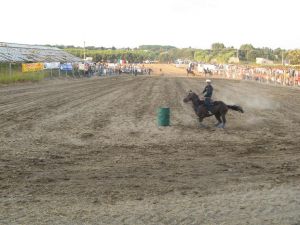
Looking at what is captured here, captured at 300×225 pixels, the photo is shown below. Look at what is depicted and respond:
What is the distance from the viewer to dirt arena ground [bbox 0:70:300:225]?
8.38 meters

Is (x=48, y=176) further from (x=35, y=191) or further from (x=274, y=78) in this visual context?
(x=274, y=78)

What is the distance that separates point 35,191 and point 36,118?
1152cm

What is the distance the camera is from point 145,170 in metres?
11.6

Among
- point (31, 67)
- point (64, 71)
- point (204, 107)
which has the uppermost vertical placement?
point (31, 67)

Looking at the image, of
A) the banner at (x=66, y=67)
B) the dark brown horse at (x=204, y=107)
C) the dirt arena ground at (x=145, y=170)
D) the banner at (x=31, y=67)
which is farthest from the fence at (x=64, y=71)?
the dark brown horse at (x=204, y=107)

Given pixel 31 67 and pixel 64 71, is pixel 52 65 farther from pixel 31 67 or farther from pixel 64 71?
pixel 31 67

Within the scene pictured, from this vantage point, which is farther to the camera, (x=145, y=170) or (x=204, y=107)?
(x=204, y=107)

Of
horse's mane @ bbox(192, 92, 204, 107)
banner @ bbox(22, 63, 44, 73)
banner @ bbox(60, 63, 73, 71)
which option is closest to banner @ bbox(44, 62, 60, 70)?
banner @ bbox(22, 63, 44, 73)

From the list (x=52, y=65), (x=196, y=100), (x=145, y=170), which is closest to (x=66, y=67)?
(x=52, y=65)

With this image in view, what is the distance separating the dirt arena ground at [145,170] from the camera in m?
8.38

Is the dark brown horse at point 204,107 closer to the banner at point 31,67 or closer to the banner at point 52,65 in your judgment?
the banner at point 31,67

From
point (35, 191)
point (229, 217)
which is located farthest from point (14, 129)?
point (229, 217)

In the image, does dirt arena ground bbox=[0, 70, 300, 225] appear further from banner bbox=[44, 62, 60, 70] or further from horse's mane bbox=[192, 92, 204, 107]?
banner bbox=[44, 62, 60, 70]

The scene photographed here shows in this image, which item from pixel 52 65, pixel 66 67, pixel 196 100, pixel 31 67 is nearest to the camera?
pixel 196 100
